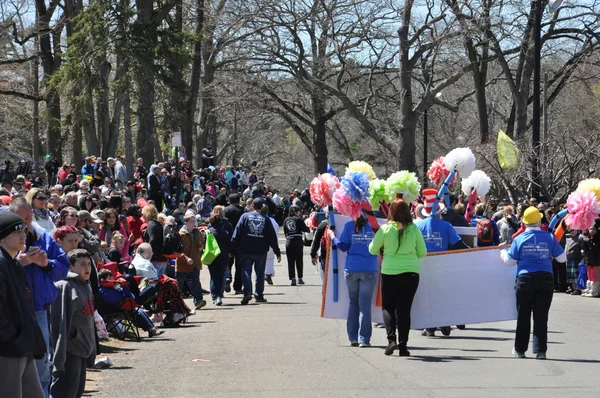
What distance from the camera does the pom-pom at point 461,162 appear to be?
1384 centimetres

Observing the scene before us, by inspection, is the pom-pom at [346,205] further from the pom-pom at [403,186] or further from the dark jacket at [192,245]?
the dark jacket at [192,245]

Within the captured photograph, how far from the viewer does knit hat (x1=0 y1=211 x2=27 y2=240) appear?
19.7ft

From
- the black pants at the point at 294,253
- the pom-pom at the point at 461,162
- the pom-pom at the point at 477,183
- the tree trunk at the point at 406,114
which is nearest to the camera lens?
the pom-pom at the point at 461,162

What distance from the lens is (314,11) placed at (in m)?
35.2

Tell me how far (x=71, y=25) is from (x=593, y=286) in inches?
964

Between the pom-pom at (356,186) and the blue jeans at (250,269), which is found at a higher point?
the pom-pom at (356,186)

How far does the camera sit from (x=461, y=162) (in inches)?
545

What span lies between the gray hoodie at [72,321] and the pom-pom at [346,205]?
14.4 feet

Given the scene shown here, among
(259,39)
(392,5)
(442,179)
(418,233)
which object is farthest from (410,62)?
(418,233)

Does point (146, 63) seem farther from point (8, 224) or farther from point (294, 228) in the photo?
point (8, 224)

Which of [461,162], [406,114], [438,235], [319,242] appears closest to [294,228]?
[319,242]

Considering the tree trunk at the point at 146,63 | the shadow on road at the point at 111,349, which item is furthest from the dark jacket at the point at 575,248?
the tree trunk at the point at 146,63

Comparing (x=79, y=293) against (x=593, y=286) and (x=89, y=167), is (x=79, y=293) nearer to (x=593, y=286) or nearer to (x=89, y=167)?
(x=593, y=286)

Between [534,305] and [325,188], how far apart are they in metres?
2.98
